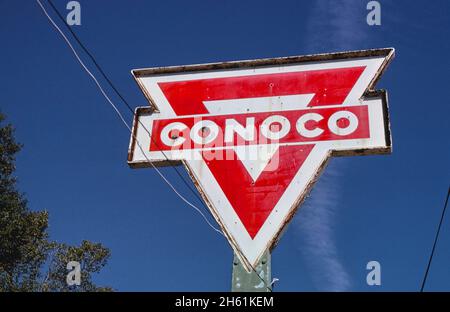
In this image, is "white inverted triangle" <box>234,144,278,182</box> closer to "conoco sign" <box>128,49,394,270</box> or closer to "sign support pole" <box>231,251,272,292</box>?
"conoco sign" <box>128,49,394,270</box>

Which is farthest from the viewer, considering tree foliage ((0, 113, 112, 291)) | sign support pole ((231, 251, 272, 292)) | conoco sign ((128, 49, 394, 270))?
tree foliage ((0, 113, 112, 291))

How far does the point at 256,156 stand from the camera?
3066 mm

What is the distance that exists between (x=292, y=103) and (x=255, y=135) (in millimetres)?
334

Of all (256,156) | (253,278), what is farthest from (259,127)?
(253,278)

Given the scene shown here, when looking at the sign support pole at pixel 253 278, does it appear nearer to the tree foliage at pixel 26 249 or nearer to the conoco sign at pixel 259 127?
the conoco sign at pixel 259 127

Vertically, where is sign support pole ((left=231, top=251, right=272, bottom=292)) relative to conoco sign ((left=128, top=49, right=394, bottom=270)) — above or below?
below

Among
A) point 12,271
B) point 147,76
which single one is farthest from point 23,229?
point 147,76

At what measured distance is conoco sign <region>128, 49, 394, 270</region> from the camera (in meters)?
2.91

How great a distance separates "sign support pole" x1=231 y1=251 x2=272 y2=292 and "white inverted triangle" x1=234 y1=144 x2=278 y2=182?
0.53 m

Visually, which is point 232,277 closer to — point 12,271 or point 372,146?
point 372,146

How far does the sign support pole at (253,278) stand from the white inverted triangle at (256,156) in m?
0.53

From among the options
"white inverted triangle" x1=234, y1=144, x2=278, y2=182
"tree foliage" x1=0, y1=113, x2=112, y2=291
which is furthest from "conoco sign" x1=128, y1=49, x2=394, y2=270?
"tree foliage" x1=0, y1=113, x2=112, y2=291

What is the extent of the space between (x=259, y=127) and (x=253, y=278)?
0.99 m
